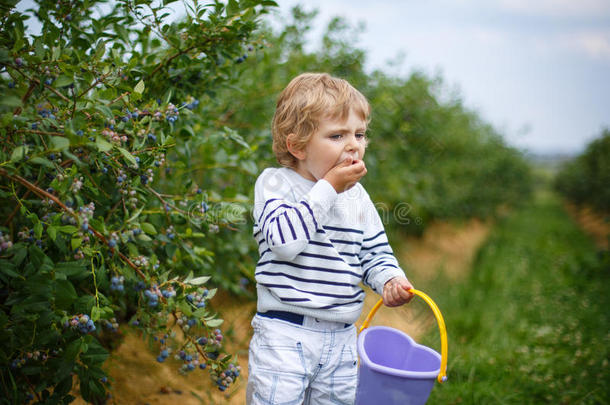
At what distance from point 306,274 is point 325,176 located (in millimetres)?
315

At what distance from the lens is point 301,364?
4.53ft

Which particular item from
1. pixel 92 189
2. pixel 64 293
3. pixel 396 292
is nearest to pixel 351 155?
pixel 396 292

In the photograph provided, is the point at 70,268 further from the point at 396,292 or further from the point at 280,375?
the point at 396,292

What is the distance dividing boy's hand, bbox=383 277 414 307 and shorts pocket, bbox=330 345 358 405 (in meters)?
0.23

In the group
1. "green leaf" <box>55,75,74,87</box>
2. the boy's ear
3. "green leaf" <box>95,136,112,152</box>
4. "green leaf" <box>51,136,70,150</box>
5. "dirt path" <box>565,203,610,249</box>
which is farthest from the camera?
"dirt path" <box>565,203,610,249</box>

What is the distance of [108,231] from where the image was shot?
1.39 meters

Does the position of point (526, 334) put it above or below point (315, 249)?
below

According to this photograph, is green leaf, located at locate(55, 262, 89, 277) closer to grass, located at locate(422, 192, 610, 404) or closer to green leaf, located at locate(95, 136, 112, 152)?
green leaf, located at locate(95, 136, 112, 152)

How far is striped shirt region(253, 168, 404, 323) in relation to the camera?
1326 mm

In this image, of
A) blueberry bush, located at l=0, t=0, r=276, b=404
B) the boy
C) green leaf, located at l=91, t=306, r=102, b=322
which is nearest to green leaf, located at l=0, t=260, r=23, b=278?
blueberry bush, located at l=0, t=0, r=276, b=404

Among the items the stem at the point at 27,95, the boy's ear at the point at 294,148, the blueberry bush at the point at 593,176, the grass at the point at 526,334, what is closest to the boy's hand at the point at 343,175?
the boy's ear at the point at 294,148

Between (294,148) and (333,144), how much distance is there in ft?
0.51

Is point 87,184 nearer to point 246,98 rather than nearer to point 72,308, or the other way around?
point 72,308

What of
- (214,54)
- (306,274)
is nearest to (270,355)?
(306,274)
